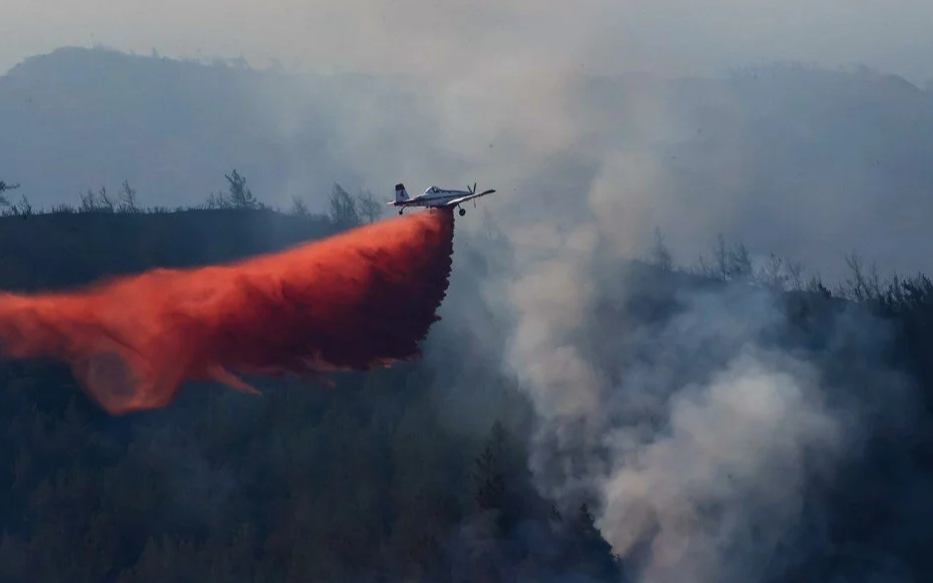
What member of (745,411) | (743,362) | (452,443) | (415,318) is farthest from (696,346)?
(415,318)

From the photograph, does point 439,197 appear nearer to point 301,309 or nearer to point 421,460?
point 301,309

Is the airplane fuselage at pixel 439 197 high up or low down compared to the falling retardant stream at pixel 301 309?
up

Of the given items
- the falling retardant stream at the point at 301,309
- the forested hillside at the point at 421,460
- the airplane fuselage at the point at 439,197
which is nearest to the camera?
the airplane fuselage at the point at 439,197

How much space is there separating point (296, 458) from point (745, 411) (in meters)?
39.4

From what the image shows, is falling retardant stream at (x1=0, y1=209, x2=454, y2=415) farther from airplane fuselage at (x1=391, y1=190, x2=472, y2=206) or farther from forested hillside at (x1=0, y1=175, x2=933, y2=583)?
forested hillside at (x1=0, y1=175, x2=933, y2=583)

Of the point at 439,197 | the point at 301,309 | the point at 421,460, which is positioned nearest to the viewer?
the point at 439,197

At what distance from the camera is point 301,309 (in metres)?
84.4

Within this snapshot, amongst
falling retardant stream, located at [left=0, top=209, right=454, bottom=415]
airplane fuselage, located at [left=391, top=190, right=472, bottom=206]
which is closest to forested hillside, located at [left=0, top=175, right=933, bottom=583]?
falling retardant stream, located at [left=0, top=209, right=454, bottom=415]

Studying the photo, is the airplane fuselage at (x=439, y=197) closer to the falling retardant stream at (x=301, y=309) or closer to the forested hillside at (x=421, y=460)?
the falling retardant stream at (x=301, y=309)

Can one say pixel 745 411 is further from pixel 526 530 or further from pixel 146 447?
pixel 146 447

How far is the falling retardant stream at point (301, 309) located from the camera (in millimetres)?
83562

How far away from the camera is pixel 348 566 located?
9606 centimetres

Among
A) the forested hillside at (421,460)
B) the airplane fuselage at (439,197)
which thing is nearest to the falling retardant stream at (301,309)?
the airplane fuselage at (439,197)

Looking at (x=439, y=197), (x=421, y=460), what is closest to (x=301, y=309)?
(x=439, y=197)
